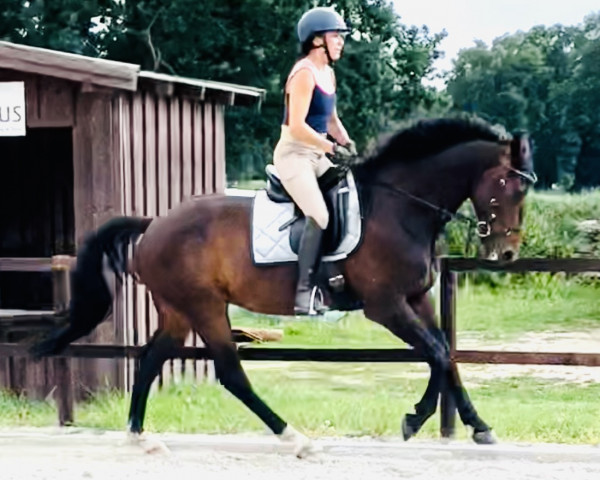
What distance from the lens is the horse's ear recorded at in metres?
5.79

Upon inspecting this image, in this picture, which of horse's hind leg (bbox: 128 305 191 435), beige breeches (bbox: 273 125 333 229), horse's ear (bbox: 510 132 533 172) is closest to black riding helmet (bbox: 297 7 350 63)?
beige breeches (bbox: 273 125 333 229)

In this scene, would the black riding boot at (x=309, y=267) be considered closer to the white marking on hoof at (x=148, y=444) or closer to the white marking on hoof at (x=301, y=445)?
the white marking on hoof at (x=301, y=445)

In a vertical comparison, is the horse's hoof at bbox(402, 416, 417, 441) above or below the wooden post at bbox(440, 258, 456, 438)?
below

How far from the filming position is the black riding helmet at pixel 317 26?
19.2 feet

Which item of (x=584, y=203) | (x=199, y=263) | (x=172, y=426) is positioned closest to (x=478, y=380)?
(x=172, y=426)

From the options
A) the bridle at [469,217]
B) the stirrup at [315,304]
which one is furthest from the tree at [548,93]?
the stirrup at [315,304]

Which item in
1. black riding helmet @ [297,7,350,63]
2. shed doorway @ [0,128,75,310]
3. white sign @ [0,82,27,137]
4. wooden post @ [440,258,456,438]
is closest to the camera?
black riding helmet @ [297,7,350,63]

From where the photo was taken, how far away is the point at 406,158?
20.2 ft

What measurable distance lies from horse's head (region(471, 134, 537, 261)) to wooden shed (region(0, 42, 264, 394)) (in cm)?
322

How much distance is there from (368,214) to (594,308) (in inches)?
429

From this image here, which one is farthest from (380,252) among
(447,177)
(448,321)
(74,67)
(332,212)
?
(74,67)

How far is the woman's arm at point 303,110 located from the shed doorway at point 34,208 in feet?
18.2

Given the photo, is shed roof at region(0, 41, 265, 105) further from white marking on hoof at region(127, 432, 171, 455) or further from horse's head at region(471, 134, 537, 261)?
horse's head at region(471, 134, 537, 261)

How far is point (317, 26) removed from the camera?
19.2 feet
